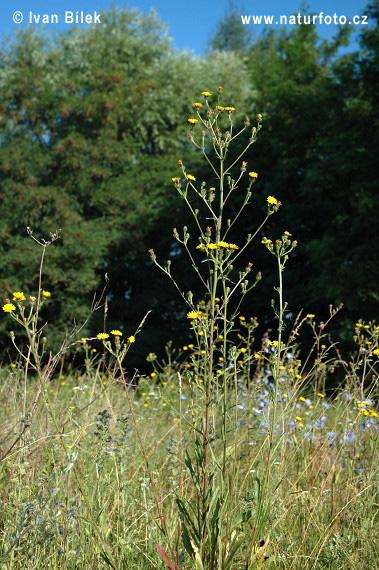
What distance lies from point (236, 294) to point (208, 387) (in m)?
12.0

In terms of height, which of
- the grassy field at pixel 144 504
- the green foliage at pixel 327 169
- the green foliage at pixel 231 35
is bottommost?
the grassy field at pixel 144 504

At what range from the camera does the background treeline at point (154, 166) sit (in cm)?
1077

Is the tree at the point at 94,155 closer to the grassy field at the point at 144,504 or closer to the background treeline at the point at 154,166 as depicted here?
the background treeline at the point at 154,166

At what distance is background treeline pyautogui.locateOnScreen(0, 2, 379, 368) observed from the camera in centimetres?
1077

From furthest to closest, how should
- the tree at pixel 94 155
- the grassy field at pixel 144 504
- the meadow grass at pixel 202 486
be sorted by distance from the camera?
1. the tree at pixel 94 155
2. the grassy field at pixel 144 504
3. the meadow grass at pixel 202 486

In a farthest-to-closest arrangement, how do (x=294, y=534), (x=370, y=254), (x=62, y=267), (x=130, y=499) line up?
(x=62, y=267)
(x=370, y=254)
(x=130, y=499)
(x=294, y=534)

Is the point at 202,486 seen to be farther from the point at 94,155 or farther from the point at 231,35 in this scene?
the point at 231,35

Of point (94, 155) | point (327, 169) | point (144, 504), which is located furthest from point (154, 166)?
point (144, 504)

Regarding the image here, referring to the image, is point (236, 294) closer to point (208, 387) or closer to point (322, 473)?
point (322, 473)

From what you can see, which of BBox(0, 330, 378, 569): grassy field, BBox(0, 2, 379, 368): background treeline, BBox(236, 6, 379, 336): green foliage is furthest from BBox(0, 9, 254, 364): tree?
BBox(0, 330, 378, 569): grassy field

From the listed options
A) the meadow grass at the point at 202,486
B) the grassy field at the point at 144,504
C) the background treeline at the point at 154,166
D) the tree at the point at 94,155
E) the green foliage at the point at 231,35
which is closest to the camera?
the meadow grass at the point at 202,486

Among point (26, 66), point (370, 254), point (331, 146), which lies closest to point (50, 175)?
point (26, 66)

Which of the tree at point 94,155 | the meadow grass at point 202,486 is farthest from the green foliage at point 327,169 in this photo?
the meadow grass at point 202,486

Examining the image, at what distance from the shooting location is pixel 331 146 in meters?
11.2
